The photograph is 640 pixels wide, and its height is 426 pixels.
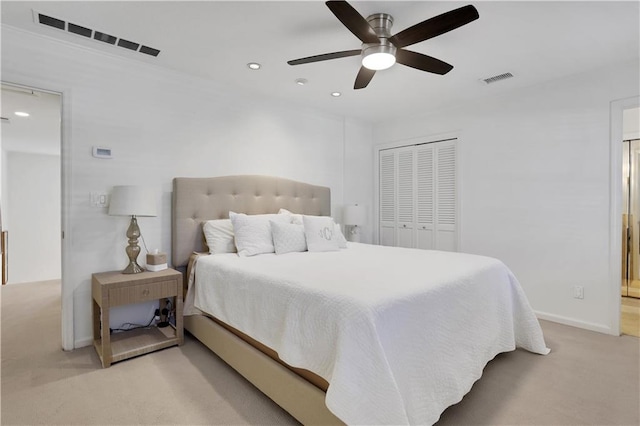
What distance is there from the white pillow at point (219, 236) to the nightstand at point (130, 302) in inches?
16.7

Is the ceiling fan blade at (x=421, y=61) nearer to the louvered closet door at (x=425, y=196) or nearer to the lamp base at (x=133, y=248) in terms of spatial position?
the louvered closet door at (x=425, y=196)

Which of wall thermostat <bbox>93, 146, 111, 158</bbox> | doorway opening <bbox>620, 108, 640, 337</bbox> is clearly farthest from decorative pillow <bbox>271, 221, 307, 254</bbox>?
doorway opening <bbox>620, 108, 640, 337</bbox>

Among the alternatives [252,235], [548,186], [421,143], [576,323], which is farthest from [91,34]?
[576,323]

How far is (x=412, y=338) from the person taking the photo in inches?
62.7

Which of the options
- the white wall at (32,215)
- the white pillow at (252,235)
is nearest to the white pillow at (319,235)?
the white pillow at (252,235)

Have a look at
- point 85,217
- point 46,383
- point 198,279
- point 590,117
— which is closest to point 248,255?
point 198,279

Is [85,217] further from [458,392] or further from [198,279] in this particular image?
[458,392]

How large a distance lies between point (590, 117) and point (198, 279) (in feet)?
12.9

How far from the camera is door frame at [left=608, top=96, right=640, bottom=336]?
9.95 ft

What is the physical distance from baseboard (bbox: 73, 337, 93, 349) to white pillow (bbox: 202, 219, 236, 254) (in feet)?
3.95

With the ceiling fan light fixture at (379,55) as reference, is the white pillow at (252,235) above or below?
below

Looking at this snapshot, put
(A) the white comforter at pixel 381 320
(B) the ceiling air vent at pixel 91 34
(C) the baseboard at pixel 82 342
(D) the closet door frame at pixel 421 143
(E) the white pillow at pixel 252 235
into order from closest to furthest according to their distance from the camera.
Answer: (A) the white comforter at pixel 381 320 → (B) the ceiling air vent at pixel 91 34 → (C) the baseboard at pixel 82 342 → (E) the white pillow at pixel 252 235 → (D) the closet door frame at pixel 421 143

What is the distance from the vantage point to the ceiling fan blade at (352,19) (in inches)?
68.3

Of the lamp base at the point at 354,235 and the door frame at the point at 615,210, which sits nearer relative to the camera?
the door frame at the point at 615,210
